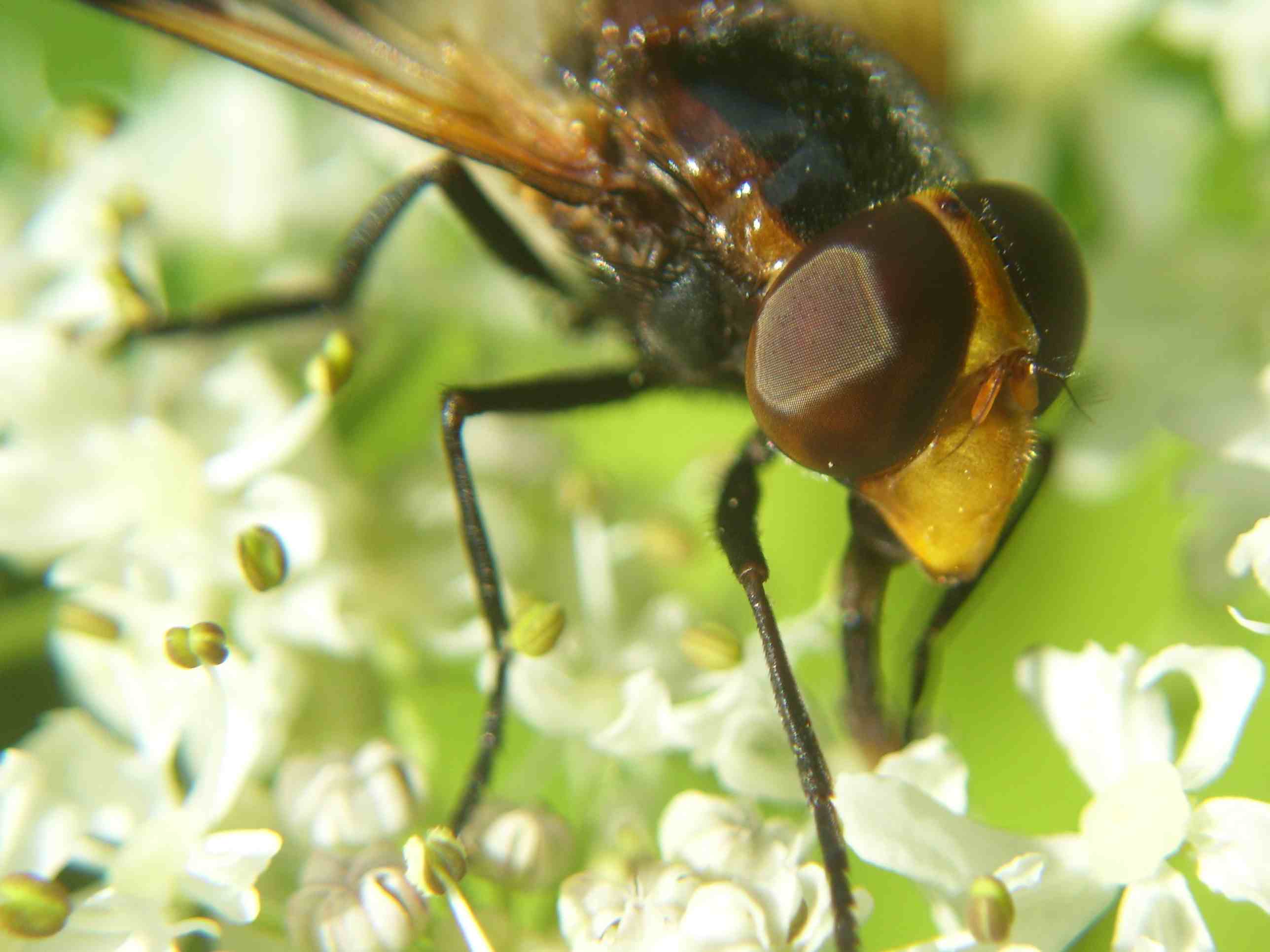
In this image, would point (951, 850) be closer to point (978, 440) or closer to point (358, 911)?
point (978, 440)

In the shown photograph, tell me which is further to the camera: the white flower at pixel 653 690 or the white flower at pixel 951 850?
the white flower at pixel 653 690

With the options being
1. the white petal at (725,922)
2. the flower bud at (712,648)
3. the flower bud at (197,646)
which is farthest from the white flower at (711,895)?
the flower bud at (197,646)

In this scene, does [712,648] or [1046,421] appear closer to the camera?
[712,648]

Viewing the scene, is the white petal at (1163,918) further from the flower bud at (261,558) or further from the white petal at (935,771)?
the flower bud at (261,558)

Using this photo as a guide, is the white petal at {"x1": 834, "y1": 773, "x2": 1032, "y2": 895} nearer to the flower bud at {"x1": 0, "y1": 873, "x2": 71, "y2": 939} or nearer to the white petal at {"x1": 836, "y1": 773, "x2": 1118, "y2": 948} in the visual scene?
the white petal at {"x1": 836, "y1": 773, "x2": 1118, "y2": 948}

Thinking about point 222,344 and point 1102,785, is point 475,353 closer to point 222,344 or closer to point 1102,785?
point 222,344

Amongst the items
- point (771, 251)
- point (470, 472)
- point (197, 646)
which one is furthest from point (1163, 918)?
point (197, 646)

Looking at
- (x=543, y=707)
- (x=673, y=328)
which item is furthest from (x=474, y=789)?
(x=673, y=328)
